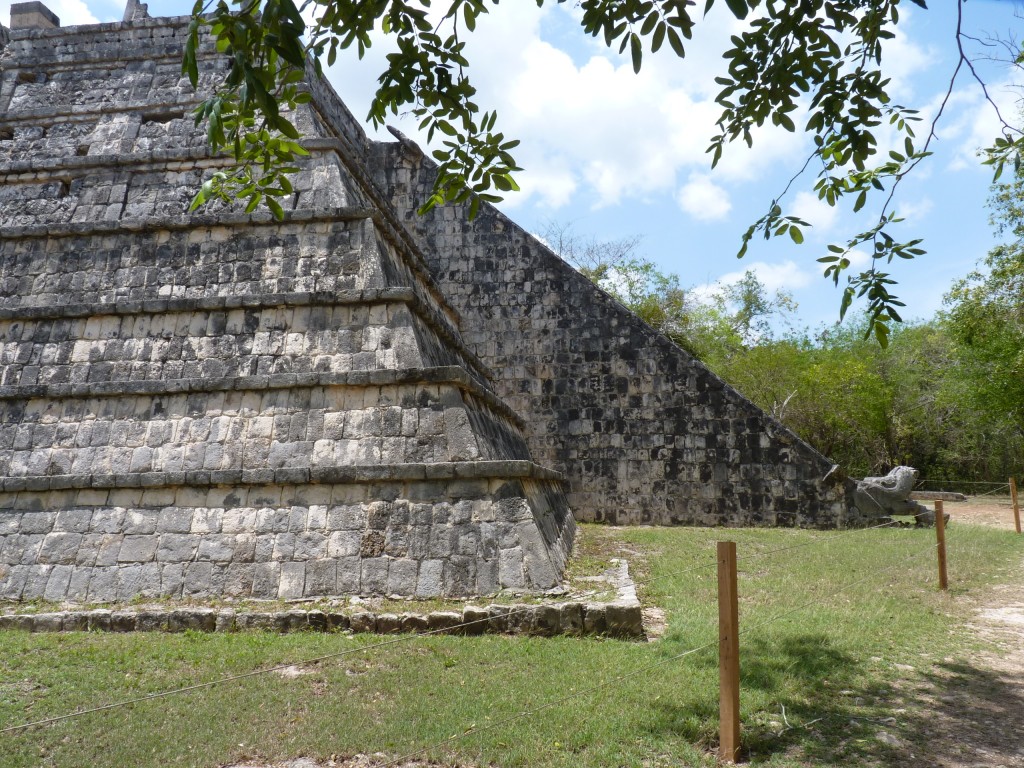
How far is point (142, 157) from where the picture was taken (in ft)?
28.5

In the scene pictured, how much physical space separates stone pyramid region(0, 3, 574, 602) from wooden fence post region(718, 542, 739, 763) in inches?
94.9

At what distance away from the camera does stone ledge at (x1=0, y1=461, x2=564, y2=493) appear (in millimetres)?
6200

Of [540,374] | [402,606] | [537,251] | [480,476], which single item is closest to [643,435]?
[540,374]

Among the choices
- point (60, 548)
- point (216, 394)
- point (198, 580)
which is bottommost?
point (198, 580)

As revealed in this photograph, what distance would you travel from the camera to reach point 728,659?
3434mm

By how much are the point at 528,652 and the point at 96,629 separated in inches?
135

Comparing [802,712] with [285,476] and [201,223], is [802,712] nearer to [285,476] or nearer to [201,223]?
[285,476]

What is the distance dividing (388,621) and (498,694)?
1514mm

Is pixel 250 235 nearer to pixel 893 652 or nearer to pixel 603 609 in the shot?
pixel 603 609

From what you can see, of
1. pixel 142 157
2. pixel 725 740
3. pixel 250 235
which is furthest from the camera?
pixel 142 157

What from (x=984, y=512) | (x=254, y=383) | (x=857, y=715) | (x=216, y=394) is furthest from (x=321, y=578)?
(x=984, y=512)

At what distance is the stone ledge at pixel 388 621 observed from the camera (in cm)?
536

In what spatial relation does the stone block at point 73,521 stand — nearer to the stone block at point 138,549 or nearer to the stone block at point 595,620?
the stone block at point 138,549

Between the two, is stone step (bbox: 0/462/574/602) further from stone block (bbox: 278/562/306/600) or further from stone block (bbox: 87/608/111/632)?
stone block (bbox: 87/608/111/632)
